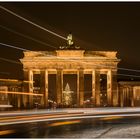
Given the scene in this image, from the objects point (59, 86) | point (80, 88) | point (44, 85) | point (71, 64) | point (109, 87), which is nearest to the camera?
point (71, 64)

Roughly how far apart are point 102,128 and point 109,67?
60.7 metres

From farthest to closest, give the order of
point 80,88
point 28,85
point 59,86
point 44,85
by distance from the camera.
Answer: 1. point 44,85
2. point 80,88
3. point 59,86
4. point 28,85

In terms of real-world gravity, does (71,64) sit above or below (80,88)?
above

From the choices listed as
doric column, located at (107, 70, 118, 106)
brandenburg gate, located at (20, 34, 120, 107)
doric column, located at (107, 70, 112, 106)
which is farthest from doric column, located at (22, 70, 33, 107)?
doric column, located at (107, 70, 118, 106)

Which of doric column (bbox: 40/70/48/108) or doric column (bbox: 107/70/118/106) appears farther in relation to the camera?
doric column (bbox: 40/70/48/108)

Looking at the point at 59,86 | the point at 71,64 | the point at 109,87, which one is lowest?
the point at 109,87

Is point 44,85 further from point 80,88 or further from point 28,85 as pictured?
Result: point 80,88

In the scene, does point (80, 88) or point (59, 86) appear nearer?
point (59, 86)

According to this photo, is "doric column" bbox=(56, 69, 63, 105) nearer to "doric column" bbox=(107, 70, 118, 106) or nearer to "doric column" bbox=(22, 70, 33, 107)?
"doric column" bbox=(22, 70, 33, 107)

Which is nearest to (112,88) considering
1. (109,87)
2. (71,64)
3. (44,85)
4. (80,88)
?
A: (109,87)

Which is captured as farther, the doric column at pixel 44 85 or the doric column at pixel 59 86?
the doric column at pixel 44 85

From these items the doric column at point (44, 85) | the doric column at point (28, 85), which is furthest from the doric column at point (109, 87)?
the doric column at point (28, 85)

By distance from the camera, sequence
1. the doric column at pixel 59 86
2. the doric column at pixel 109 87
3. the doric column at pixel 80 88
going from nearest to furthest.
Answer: the doric column at pixel 109 87, the doric column at pixel 59 86, the doric column at pixel 80 88

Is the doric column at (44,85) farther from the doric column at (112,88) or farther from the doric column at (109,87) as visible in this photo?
the doric column at (112,88)
